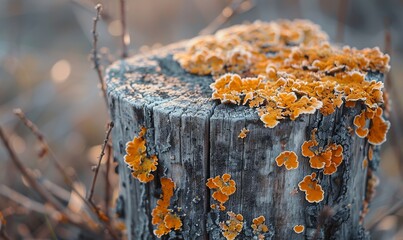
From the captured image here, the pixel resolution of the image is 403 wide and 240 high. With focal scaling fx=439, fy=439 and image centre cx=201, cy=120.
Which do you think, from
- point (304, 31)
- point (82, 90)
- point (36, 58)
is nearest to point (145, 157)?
point (304, 31)

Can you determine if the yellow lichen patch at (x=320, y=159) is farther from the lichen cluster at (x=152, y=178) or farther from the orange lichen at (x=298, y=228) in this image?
the lichen cluster at (x=152, y=178)

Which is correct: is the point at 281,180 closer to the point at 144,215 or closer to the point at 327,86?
the point at 327,86

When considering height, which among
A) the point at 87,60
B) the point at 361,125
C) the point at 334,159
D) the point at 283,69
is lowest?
the point at 87,60

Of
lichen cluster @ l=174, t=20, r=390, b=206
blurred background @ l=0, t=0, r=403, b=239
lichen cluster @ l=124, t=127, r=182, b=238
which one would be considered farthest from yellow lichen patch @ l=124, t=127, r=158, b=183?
blurred background @ l=0, t=0, r=403, b=239

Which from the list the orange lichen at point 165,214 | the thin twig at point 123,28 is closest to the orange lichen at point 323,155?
the orange lichen at point 165,214

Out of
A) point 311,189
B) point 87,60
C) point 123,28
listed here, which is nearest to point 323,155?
point 311,189

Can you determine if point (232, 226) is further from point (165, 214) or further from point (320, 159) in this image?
point (320, 159)
